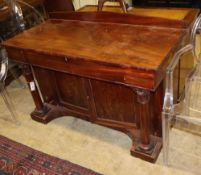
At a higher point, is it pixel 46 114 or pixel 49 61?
pixel 49 61

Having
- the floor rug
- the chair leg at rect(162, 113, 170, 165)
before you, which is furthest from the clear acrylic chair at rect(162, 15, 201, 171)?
the floor rug

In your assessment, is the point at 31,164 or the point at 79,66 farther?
the point at 31,164

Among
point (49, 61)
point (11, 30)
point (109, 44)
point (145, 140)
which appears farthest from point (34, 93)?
point (11, 30)

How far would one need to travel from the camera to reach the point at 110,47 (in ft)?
4.66

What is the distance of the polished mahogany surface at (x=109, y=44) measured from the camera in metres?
1.25

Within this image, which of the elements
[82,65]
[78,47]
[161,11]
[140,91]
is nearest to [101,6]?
[161,11]

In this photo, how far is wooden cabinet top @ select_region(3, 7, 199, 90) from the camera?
1.25 meters

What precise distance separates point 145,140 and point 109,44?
0.62m

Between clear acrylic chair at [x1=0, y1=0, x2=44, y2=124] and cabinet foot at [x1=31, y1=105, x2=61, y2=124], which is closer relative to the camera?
clear acrylic chair at [x1=0, y1=0, x2=44, y2=124]

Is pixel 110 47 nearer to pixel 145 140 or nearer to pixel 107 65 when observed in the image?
pixel 107 65

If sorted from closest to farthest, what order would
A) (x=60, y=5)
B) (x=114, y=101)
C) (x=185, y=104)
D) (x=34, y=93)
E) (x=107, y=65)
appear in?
(x=107, y=65) → (x=185, y=104) → (x=114, y=101) → (x=34, y=93) → (x=60, y=5)

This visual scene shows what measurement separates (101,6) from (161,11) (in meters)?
0.45

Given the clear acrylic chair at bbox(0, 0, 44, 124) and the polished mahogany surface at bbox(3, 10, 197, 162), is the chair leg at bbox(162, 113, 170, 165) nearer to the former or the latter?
the polished mahogany surface at bbox(3, 10, 197, 162)

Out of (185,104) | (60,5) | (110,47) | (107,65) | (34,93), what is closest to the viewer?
(107,65)
